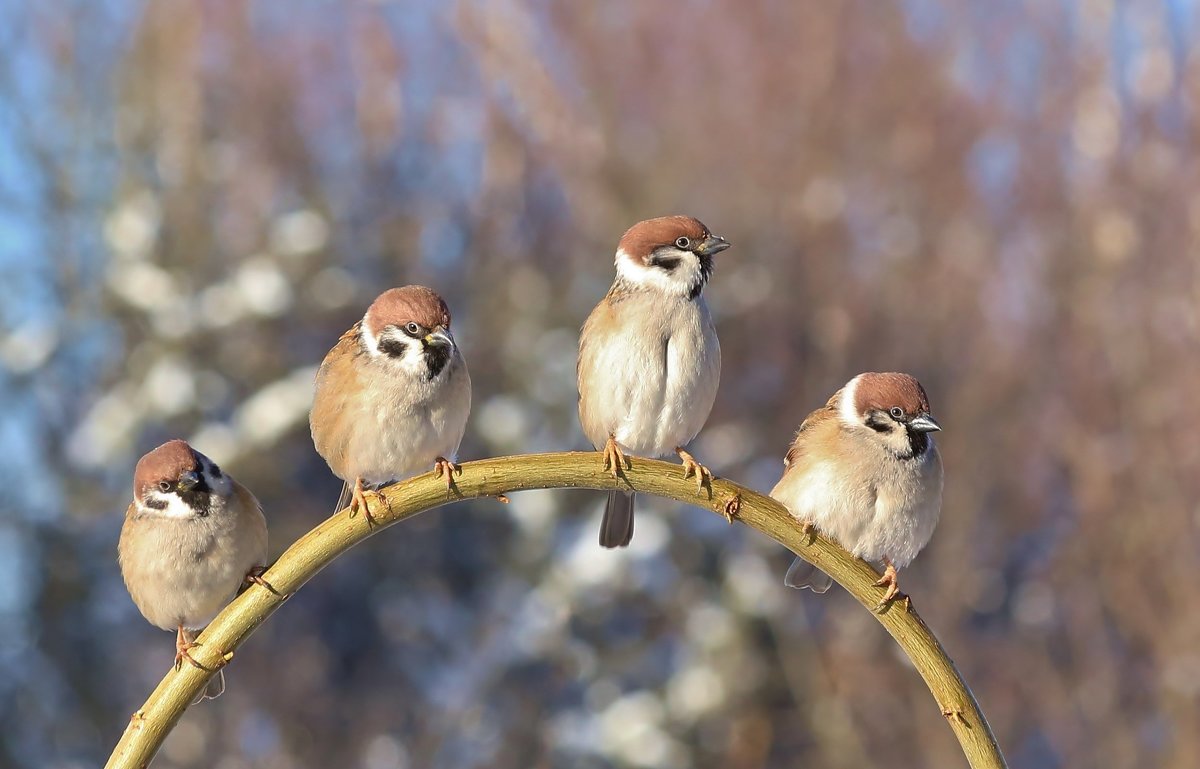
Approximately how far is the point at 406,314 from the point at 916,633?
1.26 m

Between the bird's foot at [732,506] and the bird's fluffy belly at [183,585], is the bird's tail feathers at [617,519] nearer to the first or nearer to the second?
the bird's fluffy belly at [183,585]

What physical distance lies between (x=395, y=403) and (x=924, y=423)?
1.11 meters

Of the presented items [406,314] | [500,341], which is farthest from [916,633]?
[500,341]

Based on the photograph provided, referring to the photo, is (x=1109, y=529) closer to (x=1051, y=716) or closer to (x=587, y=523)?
(x=1051, y=716)

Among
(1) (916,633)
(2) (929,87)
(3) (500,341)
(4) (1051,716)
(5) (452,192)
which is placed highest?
(2) (929,87)

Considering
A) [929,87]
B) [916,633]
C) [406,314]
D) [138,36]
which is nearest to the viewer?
[916,633]

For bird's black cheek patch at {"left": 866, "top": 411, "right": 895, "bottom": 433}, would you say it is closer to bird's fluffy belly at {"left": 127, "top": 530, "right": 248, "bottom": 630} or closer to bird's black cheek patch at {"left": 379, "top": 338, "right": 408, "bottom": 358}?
bird's black cheek patch at {"left": 379, "top": 338, "right": 408, "bottom": 358}

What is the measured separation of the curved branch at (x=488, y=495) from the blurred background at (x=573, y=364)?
7845 mm

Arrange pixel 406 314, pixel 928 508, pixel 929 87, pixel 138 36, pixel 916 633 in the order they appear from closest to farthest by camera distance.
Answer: pixel 916 633
pixel 406 314
pixel 928 508
pixel 138 36
pixel 929 87

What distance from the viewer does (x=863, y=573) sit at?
2.07m

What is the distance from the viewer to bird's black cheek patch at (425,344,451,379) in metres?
2.84

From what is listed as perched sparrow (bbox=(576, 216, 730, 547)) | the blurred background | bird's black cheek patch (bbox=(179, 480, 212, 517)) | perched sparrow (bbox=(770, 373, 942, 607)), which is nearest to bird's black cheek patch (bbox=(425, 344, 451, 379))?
perched sparrow (bbox=(576, 216, 730, 547))

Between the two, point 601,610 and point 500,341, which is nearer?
point 601,610

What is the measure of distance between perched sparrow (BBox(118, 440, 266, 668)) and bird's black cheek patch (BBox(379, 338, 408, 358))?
0.43 meters
